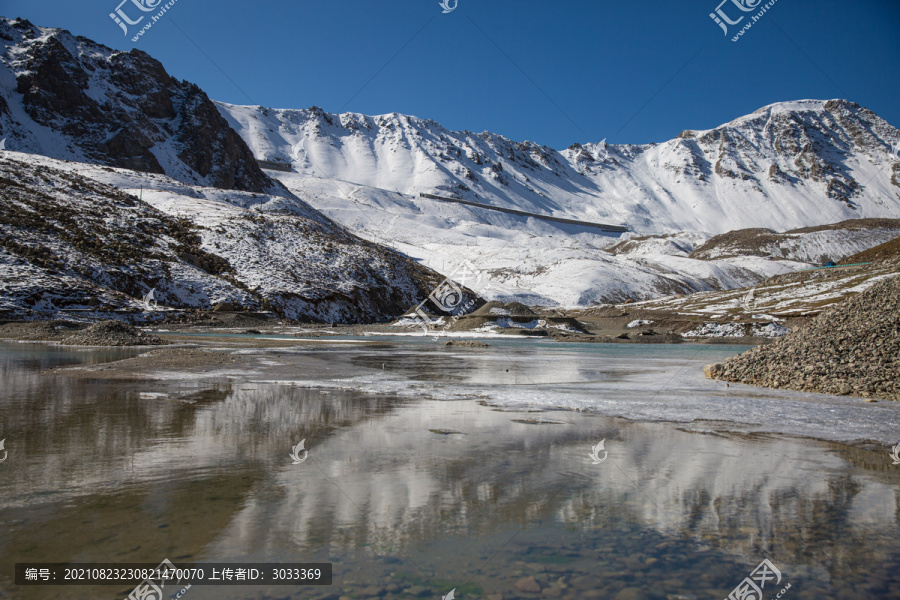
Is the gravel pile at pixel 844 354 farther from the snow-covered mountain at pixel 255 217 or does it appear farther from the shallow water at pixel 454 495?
the snow-covered mountain at pixel 255 217

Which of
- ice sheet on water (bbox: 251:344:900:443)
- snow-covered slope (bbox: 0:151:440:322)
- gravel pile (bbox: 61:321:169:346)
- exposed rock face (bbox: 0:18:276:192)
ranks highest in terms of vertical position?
exposed rock face (bbox: 0:18:276:192)

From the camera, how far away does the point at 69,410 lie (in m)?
10.2

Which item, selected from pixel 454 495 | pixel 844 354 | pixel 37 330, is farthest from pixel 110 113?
pixel 454 495

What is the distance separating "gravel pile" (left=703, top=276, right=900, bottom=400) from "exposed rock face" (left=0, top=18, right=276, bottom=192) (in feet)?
368

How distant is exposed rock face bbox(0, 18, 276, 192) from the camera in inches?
3954

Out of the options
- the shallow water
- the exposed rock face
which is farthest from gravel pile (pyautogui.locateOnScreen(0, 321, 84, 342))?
the exposed rock face

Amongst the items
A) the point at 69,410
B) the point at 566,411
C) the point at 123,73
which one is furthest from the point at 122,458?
the point at 123,73

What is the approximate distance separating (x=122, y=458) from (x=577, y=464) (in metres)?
6.05

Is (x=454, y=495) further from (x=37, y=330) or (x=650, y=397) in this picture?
(x=37, y=330)

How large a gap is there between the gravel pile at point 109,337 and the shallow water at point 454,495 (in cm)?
1891

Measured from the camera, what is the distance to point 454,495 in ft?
20.0

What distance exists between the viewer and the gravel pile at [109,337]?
29.7 metres

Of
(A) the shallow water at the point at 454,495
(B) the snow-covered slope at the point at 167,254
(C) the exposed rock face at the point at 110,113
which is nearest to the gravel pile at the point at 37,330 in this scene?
(B) the snow-covered slope at the point at 167,254

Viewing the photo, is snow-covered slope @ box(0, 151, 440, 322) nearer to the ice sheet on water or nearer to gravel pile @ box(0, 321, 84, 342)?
gravel pile @ box(0, 321, 84, 342)
